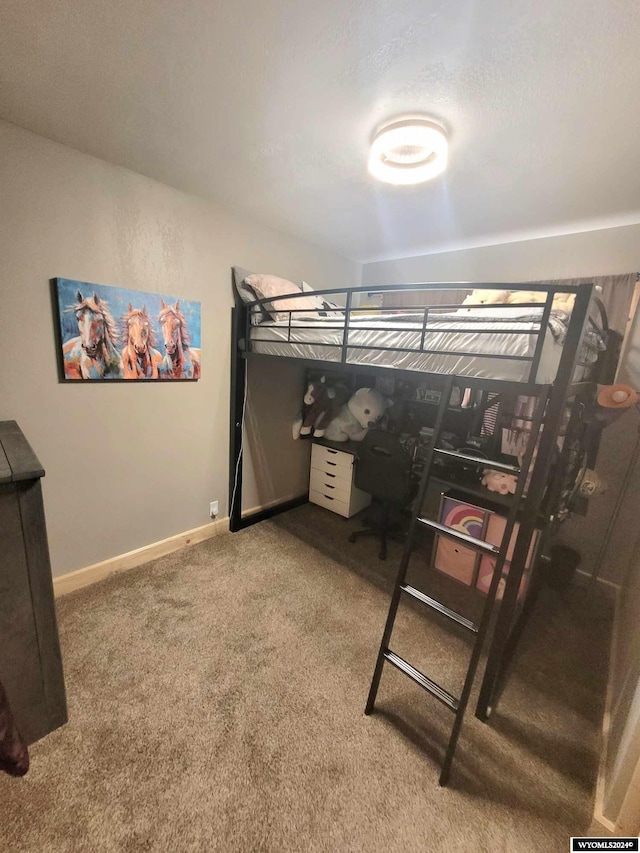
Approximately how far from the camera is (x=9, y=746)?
1.02 m

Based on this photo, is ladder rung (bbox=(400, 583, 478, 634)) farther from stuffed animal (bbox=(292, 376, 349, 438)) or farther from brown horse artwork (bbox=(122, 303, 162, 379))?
brown horse artwork (bbox=(122, 303, 162, 379))

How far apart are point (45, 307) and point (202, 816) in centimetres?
228

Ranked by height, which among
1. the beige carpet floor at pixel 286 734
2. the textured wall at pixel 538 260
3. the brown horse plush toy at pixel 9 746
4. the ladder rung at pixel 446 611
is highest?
the textured wall at pixel 538 260

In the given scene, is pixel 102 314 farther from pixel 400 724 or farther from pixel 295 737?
pixel 400 724

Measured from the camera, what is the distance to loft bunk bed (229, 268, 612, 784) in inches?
48.0

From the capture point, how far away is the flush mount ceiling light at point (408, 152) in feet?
4.44

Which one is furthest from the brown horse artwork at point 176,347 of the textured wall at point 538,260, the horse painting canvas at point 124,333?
the textured wall at point 538,260

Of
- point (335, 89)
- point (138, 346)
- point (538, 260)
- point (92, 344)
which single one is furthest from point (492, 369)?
point (92, 344)

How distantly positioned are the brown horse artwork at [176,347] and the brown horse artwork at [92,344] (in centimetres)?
28

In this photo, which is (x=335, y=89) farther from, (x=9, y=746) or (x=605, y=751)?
(x=605, y=751)

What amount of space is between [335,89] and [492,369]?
1209 mm

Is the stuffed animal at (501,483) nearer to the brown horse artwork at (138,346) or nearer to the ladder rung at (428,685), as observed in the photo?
the ladder rung at (428,685)

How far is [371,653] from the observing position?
1739 millimetres

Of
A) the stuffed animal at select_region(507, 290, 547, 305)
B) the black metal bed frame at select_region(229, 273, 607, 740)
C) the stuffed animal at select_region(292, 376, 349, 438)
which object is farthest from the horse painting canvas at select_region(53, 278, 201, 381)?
the stuffed animal at select_region(507, 290, 547, 305)
